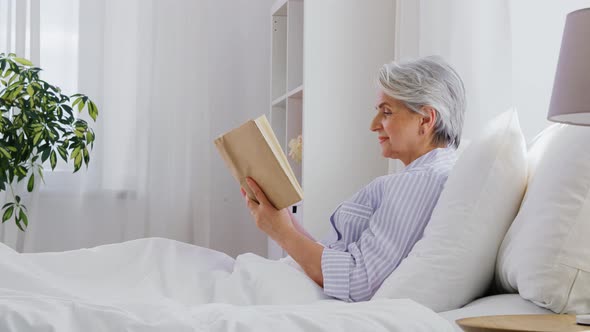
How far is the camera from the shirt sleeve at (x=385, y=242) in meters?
1.72

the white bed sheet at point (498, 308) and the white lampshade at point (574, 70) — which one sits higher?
the white lampshade at point (574, 70)

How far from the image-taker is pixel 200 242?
4.04 metres

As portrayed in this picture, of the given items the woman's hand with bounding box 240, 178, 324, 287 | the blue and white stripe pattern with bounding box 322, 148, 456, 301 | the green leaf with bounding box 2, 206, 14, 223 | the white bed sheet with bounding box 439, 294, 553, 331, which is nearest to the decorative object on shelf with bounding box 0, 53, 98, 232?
the green leaf with bounding box 2, 206, 14, 223

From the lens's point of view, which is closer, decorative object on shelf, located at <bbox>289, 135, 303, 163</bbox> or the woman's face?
the woman's face

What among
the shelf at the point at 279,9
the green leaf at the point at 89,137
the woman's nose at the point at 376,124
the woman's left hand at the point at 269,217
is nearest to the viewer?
the woman's left hand at the point at 269,217

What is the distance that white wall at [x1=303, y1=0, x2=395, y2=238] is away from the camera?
3178 millimetres

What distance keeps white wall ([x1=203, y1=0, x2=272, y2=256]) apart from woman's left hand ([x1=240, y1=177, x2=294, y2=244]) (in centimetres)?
214

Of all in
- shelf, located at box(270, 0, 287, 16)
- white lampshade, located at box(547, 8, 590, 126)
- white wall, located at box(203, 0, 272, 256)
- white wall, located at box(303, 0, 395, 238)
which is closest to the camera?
white lampshade, located at box(547, 8, 590, 126)

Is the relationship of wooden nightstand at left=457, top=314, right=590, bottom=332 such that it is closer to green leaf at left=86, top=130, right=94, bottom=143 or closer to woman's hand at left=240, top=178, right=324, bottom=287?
woman's hand at left=240, top=178, right=324, bottom=287

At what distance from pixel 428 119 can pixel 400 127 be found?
0.08 metres

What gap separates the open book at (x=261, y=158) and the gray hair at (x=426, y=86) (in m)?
0.36

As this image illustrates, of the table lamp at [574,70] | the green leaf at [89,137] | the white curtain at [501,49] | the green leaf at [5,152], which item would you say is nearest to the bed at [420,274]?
the table lamp at [574,70]

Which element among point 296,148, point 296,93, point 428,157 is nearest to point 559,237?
point 428,157

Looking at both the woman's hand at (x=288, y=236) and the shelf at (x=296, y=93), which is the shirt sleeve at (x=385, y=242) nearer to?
the woman's hand at (x=288, y=236)
